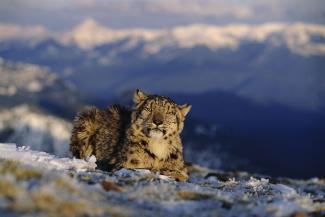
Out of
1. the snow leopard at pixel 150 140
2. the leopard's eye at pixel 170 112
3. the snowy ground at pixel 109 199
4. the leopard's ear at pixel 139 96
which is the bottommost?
the snowy ground at pixel 109 199

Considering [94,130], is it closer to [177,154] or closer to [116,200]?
[177,154]

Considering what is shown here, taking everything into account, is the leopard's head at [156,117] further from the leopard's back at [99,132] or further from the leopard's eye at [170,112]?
the leopard's back at [99,132]

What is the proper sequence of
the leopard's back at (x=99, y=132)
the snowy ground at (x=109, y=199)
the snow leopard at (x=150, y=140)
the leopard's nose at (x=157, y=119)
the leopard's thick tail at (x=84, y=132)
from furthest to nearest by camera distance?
the leopard's thick tail at (x=84, y=132) → the leopard's back at (x=99, y=132) → the snow leopard at (x=150, y=140) → the leopard's nose at (x=157, y=119) → the snowy ground at (x=109, y=199)

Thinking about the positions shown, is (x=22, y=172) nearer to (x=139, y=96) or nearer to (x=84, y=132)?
(x=139, y=96)

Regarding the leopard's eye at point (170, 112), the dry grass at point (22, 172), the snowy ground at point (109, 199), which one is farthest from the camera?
the leopard's eye at point (170, 112)

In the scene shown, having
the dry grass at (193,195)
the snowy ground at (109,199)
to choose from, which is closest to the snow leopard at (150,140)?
the snowy ground at (109,199)

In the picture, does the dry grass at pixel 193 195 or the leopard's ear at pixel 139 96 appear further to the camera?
the leopard's ear at pixel 139 96

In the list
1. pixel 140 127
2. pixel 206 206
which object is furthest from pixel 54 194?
pixel 140 127

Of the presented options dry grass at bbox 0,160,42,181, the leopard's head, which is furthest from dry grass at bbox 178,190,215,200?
the leopard's head
